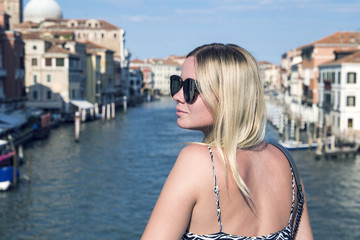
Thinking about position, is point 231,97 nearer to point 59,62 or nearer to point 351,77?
point 351,77

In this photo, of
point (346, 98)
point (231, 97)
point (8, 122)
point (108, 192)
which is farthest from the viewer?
point (346, 98)

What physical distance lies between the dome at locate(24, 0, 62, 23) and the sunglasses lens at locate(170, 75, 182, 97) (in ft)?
248

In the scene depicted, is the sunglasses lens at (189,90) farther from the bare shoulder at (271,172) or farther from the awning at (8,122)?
the awning at (8,122)

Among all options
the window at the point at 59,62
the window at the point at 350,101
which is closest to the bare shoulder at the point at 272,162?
the window at the point at 350,101

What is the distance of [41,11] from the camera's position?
74.6 meters

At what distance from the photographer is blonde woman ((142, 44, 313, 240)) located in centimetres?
129

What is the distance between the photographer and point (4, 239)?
1410 centimetres

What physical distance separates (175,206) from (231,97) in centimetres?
28

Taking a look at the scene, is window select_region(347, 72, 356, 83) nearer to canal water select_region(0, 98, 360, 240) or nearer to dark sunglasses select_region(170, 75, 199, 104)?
canal water select_region(0, 98, 360, 240)

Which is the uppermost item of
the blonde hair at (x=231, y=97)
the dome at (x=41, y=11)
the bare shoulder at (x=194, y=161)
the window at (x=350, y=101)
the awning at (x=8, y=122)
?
the dome at (x=41, y=11)

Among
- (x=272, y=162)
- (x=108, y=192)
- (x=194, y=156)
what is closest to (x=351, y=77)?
(x=108, y=192)

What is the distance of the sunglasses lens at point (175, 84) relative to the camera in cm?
149

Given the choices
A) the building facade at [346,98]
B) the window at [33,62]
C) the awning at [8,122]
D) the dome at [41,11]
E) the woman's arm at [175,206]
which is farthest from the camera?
the dome at [41,11]

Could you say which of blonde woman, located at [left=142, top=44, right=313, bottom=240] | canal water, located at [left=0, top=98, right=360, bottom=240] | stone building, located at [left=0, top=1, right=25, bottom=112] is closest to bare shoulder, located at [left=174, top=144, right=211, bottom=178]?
blonde woman, located at [left=142, top=44, right=313, bottom=240]
